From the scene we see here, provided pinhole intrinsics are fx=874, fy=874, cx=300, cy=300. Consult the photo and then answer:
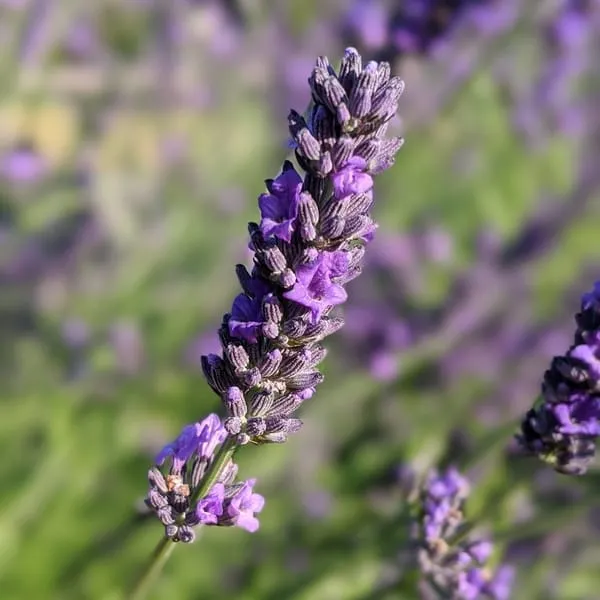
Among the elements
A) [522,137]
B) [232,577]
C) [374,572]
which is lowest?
[374,572]

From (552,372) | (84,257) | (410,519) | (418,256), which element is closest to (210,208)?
(84,257)

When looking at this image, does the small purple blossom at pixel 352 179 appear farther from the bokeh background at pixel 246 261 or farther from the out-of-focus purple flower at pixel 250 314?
the bokeh background at pixel 246 261

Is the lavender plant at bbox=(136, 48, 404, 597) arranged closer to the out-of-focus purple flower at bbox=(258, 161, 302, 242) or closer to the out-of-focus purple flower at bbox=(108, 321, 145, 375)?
the out-of-focus purple flower at bbox=(258, 161, 302, 242)

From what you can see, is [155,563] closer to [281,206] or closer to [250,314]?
[250,314]

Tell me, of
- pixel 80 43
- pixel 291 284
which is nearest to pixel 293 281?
pixel 291 284

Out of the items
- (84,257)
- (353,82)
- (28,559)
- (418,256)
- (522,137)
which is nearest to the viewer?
(353,82)

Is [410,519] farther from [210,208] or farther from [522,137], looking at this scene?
[522,137]

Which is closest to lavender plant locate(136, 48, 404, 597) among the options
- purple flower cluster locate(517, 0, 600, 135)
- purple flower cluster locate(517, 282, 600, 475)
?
purple flower cluster locate(517, 282, 600, 475)

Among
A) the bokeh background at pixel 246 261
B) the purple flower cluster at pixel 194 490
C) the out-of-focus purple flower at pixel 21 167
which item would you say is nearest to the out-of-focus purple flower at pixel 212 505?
the purple flower cluster at pixel 194 490
